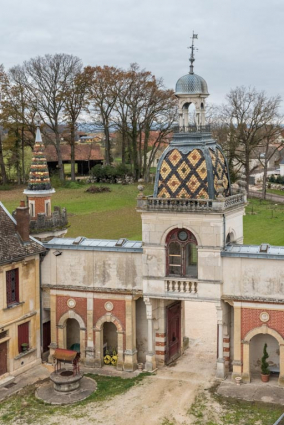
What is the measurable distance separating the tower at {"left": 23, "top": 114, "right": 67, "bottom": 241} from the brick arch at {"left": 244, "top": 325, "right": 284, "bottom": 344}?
12.3m

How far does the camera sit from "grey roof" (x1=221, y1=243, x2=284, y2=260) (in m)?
28.0

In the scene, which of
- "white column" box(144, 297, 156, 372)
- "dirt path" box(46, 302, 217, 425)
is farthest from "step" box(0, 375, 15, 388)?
"white column" box(144, 297, 156, 372)

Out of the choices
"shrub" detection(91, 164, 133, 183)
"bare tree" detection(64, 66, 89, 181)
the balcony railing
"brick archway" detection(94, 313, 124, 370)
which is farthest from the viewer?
"shrub" detection(91, 164, 133, 183)

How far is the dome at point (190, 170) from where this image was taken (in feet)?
95.3

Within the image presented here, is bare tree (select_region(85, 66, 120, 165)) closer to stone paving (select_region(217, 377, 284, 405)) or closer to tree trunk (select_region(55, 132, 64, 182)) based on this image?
tree trunk (select_region(55, 132, 64, 182))

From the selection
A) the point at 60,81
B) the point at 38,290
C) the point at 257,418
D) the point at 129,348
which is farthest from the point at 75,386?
the point at 60,81

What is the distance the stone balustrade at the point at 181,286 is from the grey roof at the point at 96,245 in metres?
2.12

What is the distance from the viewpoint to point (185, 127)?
1190 inches

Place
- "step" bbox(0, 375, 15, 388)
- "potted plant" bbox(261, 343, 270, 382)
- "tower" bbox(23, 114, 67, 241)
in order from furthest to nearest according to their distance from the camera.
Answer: "tower" bbox(23, 114, 67, 241) → "step" bbox(0, 375, 15, 388) → "potted plant" bbox(261, 343, 270, 382)

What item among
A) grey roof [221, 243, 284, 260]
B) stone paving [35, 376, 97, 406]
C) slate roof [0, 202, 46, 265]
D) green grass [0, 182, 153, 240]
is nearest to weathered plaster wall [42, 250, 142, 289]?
slate roof [0, 202, 46, 265]

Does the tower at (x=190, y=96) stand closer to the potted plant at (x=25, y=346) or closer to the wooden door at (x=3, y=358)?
the potted plant at (x=25, y=346)

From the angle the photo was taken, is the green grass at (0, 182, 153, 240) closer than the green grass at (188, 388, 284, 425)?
No

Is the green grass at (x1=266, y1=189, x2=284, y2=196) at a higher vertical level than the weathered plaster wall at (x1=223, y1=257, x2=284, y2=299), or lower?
higher

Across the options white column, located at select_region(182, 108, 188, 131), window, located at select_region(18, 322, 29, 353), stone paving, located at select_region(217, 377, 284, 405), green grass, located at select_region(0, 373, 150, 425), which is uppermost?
white column, located at select_region(182, 108, 188, 131)
